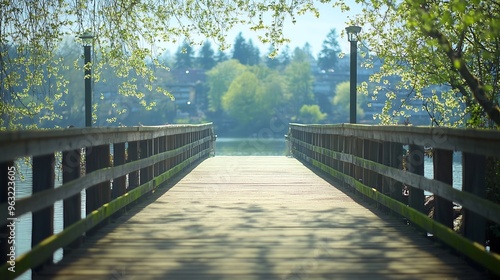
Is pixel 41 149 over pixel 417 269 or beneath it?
over

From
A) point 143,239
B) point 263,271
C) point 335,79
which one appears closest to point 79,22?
point 143,239

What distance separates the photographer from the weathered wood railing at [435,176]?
544 cm

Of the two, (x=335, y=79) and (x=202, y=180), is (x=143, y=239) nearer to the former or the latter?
(x=202, y=180)

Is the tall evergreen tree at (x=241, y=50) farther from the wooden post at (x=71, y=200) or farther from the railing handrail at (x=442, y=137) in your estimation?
the wooden post at (x=71, y=200)

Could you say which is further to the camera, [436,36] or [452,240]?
[436,36]

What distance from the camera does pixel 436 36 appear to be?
1048 centimetres

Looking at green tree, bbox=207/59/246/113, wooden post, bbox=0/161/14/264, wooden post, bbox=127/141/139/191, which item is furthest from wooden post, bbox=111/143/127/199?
green tree, bbox=207/59/246/113

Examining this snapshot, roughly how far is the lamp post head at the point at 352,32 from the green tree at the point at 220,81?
122 meters

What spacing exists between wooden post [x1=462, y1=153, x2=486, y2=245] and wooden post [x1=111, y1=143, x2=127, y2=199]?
391 centimetres

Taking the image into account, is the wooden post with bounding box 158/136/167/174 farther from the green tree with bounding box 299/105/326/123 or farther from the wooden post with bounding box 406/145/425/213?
the green tree with bounding box 299/105/326/123

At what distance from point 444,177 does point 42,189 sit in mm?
3283

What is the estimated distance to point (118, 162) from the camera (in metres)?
8.58

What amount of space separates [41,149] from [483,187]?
313cm

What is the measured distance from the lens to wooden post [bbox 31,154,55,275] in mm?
5695
